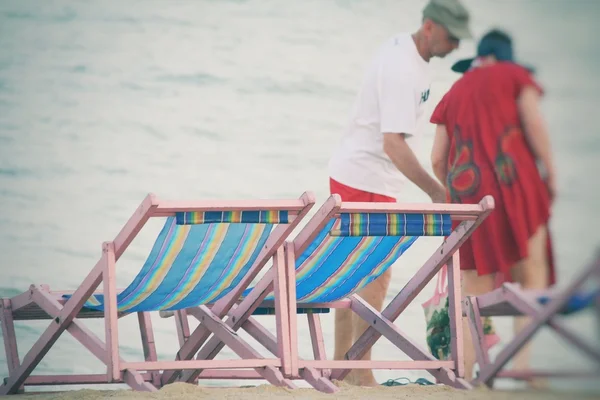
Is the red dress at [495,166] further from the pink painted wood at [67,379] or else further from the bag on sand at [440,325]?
the pink painted wood at [67,379]

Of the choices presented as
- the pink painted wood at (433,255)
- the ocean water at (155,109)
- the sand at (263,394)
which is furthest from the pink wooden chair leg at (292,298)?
the ocean water at (155,109)

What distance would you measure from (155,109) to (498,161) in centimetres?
283

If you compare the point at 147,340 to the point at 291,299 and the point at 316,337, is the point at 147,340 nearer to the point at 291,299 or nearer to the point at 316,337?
the point at 316,337

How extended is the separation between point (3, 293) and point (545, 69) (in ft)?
12.0

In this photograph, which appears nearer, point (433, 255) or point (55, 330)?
point (55, 330)

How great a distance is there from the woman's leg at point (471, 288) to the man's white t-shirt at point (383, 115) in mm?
677

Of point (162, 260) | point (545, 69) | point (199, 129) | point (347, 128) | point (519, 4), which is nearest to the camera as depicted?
point (545, 69)

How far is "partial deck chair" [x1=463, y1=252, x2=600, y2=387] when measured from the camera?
1.83 meters

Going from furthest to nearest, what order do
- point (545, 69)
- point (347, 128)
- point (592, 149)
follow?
point (347, 128) → point (545, 69) → point (592, 149)

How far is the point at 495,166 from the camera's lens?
4.01 meters

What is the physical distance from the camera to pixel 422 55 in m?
4.66

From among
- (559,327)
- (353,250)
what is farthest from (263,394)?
(559,327)

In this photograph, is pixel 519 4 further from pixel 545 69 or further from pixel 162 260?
pixel 162 260

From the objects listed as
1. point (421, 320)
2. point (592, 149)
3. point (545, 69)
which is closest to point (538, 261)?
point (545, 69)
